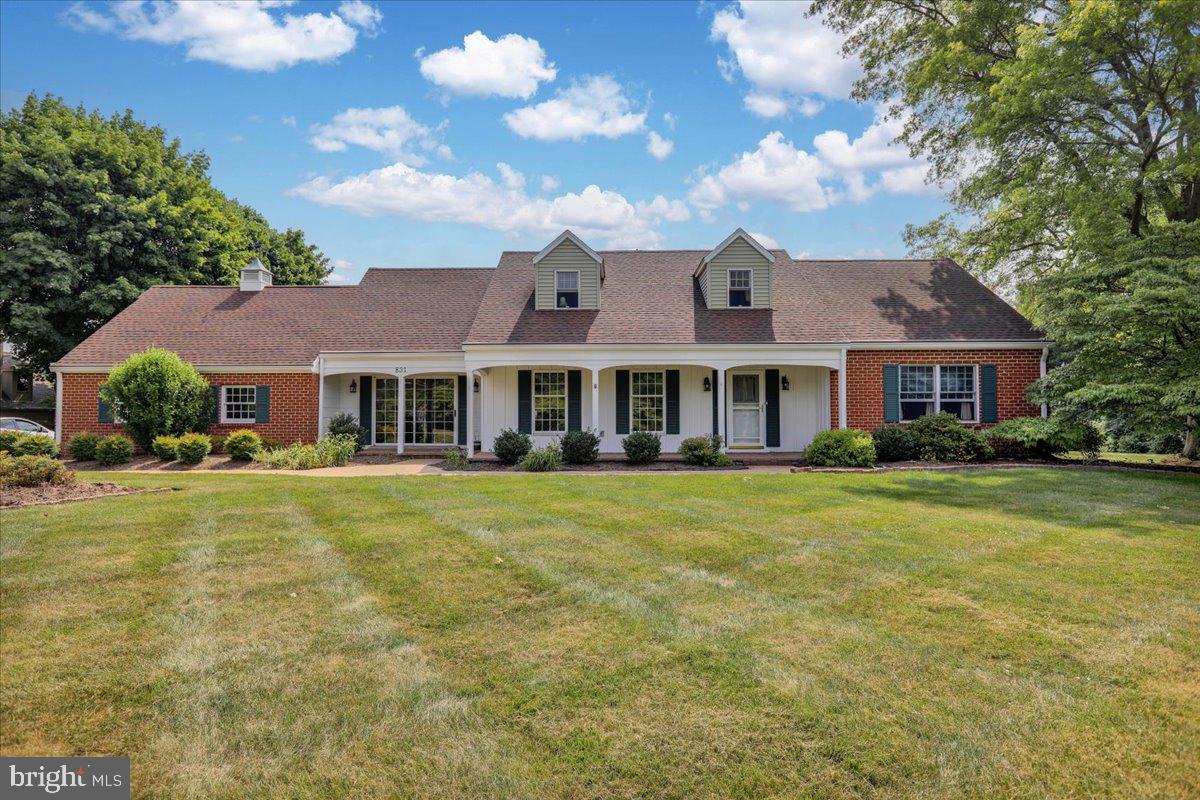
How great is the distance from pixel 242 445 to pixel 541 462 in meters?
8.59

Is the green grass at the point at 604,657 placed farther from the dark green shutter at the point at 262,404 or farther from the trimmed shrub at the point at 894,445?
the dark green shutter at the point at 262,404

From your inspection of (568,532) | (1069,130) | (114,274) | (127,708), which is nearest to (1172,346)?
(1069,130)

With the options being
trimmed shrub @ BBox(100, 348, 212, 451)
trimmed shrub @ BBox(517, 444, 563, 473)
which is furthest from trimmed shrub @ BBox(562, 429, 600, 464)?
trimmed shrub @ BBox(100, 348, 212, 451)

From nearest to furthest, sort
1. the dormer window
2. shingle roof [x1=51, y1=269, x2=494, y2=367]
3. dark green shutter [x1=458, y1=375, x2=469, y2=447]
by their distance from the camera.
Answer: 1. the dormer window
2. dark green shutter [x1=458, y1=375, x2=469, y2=447]
3. shingle roof [x1=51, y1=269, x2=494, y2=367]

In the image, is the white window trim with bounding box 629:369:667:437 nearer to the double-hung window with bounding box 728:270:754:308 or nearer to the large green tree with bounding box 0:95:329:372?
the double-hung window with bounding box 728:270:754:308

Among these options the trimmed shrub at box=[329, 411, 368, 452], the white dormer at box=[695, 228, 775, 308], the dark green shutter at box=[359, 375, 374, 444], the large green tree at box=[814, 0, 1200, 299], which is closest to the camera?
the large green tree at box=[814, 0, 1200, 299]

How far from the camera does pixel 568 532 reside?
7.49 meters

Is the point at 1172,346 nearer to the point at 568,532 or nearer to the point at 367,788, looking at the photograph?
the point at 568,532

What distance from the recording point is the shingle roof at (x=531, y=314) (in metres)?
18.0

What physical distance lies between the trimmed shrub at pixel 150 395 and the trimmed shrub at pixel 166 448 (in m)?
0.71

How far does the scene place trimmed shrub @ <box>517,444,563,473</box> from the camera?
1553 centimetres

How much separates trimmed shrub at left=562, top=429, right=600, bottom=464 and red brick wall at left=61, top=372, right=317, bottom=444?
8.46m

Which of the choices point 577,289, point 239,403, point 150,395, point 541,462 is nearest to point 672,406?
point 541,462

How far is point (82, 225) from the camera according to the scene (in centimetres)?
2505
